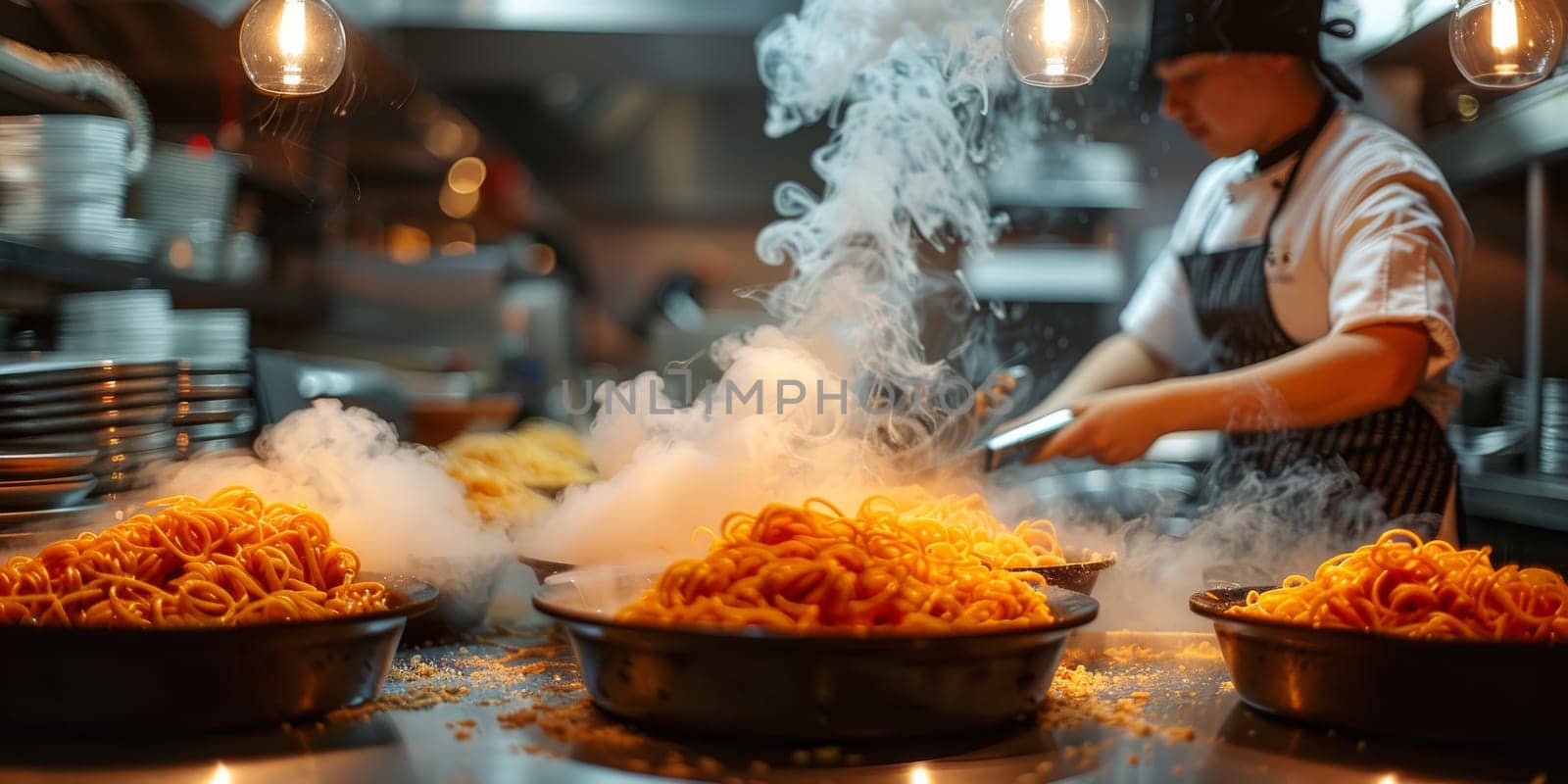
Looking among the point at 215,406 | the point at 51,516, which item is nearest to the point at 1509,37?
the point at 51,516

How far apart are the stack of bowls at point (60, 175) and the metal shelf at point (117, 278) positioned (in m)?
0.06

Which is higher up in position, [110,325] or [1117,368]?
[110,325]

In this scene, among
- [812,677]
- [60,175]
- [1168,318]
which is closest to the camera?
[812,677]

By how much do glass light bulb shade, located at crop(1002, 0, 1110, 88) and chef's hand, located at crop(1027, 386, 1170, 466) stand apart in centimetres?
66

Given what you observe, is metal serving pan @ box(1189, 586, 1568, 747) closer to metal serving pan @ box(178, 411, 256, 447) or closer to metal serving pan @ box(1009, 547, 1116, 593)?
metal serving pan @ box(1009, 547, 1116, 593)

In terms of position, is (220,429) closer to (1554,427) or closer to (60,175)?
(60,175)

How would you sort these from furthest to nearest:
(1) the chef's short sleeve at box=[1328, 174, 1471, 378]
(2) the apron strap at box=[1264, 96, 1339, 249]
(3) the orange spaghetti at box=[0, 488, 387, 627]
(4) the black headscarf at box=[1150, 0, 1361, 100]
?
1. (2) the apron strap at box=[1264, 96, 1339, 249]
2. (4) the black headscarf at box=[1150, 0, 1361, 100]
3. (1) the chef's short sleeve at box=[1328, 174, 1471, 378]
4. (3) the orange spaghetti at box=[0, 488, 387, 627]

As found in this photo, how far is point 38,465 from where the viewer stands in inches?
58.7

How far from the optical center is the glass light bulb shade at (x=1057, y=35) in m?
1.69

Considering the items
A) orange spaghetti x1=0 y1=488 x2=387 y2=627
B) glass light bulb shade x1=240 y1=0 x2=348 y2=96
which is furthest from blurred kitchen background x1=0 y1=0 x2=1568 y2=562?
orange spaghetti x1=0 y1=488 x2=387 y2=627

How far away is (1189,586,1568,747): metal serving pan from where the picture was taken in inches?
43.2

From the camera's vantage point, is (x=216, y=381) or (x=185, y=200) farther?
(x=185, y=200)

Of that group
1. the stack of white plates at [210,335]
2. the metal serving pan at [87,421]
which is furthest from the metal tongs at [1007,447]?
the stack of white plates at [210,335]

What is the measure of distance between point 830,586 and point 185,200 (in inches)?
90.6
